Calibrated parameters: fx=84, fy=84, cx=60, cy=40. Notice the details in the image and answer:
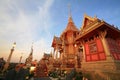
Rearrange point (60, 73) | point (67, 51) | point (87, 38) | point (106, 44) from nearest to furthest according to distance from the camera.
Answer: point (106, 44) < point (87, 38) < point (60, 73) < point (67, 51)

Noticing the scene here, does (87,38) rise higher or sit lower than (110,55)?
higher

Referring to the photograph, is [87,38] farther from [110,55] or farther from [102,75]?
[102,75]

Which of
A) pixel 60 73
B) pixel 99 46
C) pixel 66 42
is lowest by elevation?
pixel 60 73

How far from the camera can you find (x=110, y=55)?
29.6 ft

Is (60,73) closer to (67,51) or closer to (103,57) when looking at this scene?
(103,57)

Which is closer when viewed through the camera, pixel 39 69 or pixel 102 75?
pixel 102 75

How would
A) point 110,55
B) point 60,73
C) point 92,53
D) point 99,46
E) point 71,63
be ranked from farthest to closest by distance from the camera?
1. point 71,63
2. point 60,73
3. point 92,53
4. point 99,46
5. point 110,55

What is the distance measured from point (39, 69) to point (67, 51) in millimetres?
10263

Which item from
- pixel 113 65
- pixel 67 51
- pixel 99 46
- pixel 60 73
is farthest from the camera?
pixel 67 51

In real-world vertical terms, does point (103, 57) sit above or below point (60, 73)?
above

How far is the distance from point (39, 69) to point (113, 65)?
1277 centimetres

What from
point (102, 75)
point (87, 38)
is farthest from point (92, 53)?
point (102, 75)

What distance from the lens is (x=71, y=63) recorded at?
18953 mm

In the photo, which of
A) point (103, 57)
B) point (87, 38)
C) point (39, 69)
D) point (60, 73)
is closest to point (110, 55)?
point (103, 57)
